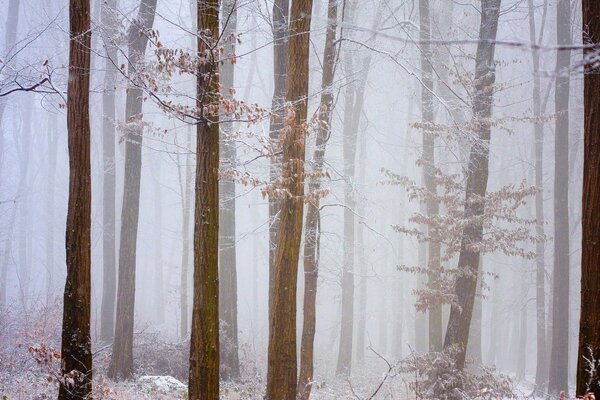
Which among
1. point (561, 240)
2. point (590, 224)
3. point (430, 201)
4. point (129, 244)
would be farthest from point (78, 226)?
point (561, 240)

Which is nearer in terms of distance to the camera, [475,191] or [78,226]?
[78,226]

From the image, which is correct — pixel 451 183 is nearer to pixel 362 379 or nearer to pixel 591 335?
pixel 591 335

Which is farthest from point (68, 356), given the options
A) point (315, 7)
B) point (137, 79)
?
point (315, 7)

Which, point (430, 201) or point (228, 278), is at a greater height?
point (430, 201)

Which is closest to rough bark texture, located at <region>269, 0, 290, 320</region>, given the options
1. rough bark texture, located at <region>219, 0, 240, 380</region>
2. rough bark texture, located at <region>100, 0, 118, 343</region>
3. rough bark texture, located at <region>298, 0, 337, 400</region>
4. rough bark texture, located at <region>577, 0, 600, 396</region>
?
rough bark texture, located at <region>298, 0, 337, 400</region>

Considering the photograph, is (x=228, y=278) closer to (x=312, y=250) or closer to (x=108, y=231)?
(x=312, y=250)

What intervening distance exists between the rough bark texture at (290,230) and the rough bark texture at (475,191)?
17.6 feet

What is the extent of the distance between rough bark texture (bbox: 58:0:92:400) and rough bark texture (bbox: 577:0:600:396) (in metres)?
6.83

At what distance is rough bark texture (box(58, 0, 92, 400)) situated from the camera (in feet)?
24.5

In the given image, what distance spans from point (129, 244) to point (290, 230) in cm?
620

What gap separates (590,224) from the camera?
7109mm

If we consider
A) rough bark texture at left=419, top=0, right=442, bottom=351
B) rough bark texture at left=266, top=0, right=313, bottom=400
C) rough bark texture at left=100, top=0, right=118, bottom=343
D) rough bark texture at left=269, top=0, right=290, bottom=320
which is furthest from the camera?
rough bark texture at left=100, top=0, right=118, bottom=343

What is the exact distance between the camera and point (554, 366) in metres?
15.8

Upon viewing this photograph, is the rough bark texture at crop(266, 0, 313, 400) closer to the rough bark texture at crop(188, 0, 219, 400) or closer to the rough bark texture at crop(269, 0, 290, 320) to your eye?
the rough bark texture at crop(188, 0, 219, 400)
